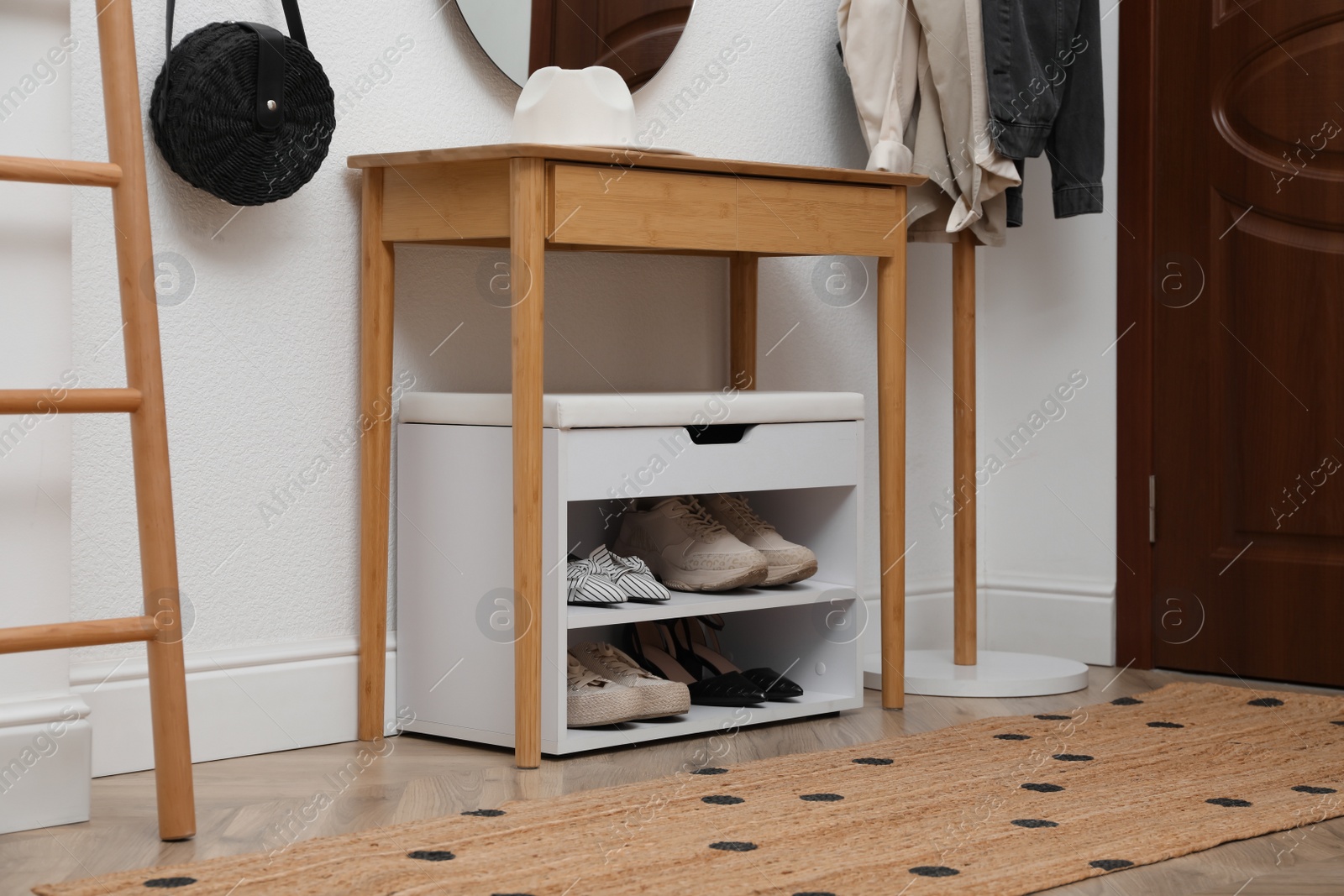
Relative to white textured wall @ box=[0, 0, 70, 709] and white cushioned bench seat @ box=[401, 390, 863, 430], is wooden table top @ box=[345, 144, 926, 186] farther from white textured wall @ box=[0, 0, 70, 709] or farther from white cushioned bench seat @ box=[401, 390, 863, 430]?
white textured wall @ box=[0, 0, 70, 709]

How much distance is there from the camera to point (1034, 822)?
5.24 ft

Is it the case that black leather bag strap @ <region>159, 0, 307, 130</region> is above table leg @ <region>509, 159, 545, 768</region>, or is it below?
above

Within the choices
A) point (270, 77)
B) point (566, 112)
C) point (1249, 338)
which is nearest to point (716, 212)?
point (566, 112)

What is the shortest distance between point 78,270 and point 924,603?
1671 mm

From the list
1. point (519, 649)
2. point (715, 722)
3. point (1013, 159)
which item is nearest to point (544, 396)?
point (519, 649)

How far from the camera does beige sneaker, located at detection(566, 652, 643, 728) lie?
1997 millimetres

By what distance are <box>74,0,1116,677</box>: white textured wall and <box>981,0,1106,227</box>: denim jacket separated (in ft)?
0.91

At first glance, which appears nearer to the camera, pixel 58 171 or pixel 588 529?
pixel 58 171

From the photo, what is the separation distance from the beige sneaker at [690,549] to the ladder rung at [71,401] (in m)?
0.84

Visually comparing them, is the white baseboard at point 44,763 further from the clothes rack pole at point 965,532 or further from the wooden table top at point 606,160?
the clothes rack pole at point 965,532

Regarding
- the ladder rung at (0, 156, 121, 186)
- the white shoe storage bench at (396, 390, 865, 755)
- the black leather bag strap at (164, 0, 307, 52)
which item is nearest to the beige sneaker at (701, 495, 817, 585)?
the white shoe storage bench at (396, 390, 865, 755)

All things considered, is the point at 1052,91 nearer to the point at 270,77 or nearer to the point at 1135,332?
the point at 1135,332

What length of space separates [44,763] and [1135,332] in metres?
1.95

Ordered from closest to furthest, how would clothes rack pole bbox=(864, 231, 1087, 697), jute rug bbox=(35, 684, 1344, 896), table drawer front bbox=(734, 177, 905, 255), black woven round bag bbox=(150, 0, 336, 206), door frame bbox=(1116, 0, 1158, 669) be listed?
jute rug bbox=(35, 684, 1344, 896) → black woven round bag bbox=(150, 0, 336, 206) → table drawer front bbox=(734, 177, 905, 255) → clothes rack pole bbox=(864, 231, 1087, 697) → door frame bbox=(1116, 0, 1158, 669)
